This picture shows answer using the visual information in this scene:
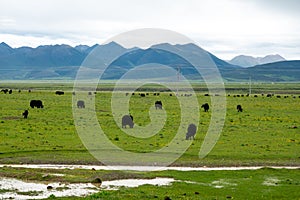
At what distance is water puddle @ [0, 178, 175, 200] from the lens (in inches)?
745

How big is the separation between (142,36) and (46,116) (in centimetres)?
1862

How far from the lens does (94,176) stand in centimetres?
2312

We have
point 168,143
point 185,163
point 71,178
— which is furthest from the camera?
point 168,143

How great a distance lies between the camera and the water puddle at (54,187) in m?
18.9

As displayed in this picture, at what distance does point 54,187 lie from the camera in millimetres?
20609

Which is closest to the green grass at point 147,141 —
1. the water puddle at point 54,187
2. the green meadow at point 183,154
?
the green meadow at point 183,154

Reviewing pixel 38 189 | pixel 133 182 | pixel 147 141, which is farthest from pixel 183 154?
pixel 38 189

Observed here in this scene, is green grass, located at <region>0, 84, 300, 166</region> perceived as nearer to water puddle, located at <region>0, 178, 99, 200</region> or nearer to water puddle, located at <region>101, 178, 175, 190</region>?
water puddle, located at <region>101, 178, 175, 190</region>

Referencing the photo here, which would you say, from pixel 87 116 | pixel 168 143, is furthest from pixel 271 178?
pixel 87 116

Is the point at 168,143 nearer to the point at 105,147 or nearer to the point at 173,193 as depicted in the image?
the point at 105,147

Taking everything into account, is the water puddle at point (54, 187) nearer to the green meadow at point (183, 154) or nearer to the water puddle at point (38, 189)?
the water puddle at point (38, 189)

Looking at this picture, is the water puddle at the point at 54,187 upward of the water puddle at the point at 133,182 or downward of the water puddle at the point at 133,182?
upward

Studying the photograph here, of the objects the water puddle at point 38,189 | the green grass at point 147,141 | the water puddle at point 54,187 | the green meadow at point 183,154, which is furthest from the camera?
the green grass at point 147,141

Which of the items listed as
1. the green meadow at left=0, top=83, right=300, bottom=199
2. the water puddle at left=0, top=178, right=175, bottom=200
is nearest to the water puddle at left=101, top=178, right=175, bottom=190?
the water puddle at left=0, top=178, right=175, bottom=200
